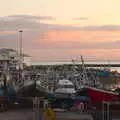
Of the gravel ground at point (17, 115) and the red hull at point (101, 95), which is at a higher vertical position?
the red hull at point (101, 95)

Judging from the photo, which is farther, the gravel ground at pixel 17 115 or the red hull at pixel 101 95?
the red hull at pixel 101 95

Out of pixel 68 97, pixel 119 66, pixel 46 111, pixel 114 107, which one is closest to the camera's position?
pixel 46 111

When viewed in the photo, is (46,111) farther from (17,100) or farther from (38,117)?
(17,100)

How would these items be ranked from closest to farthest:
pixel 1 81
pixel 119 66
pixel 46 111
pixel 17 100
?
pixel 46 111, pixel 17 100, pixel 1 81, pixel 119 66

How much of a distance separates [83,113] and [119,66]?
175 m

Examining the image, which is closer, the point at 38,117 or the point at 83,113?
the point at 38,117

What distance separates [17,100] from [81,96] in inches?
212

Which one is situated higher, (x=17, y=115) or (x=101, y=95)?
(x=101, y=95)

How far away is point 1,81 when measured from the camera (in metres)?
45.4

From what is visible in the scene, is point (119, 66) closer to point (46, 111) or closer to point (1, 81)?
point (1, 81)

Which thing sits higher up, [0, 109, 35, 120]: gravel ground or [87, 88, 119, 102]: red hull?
[87, 88, 119, 102]: red hull

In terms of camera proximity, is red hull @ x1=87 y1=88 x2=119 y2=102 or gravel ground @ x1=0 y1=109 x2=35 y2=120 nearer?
gravel ground @ x1=0 y1=109 x2=35 y2=120

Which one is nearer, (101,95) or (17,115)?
(17,115)

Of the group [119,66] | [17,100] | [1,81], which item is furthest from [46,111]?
[119,66]
